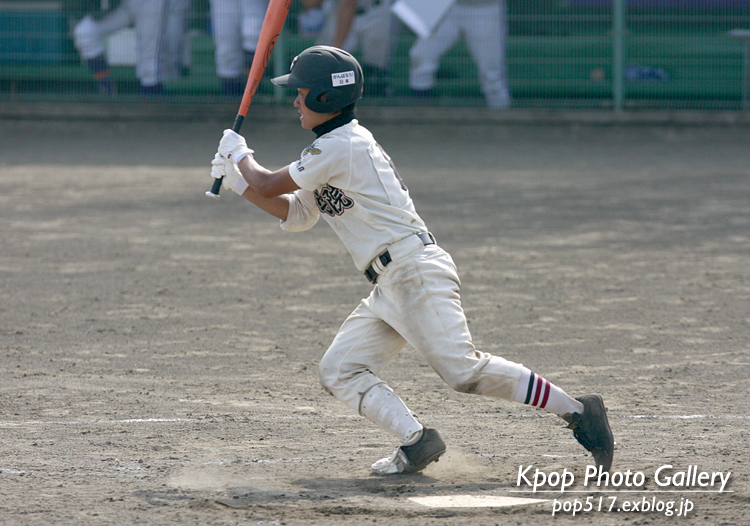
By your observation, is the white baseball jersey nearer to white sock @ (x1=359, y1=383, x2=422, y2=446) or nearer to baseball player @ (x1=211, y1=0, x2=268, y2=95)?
white sock @ (x1=359, y1=383, x2=422, y2=446)

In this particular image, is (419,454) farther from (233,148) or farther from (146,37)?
(146,37)

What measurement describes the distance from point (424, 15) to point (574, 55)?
92.5 inches

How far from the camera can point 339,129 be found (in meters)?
3.88

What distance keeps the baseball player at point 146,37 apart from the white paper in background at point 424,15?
331cm

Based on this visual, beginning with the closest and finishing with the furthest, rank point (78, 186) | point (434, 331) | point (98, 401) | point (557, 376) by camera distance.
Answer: point (434, 331), point (98, 401), point (557, 376), point (78, 186)

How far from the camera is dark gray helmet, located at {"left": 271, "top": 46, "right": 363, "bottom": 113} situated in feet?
12.5

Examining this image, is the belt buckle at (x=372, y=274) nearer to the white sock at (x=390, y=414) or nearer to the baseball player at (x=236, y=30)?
the white sock at (x=390, y=414)

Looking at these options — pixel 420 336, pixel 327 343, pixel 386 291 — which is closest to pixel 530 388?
pixel 420 336

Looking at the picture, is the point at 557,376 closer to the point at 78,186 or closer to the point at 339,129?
the point at 339,129

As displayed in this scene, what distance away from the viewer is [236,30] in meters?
14.1

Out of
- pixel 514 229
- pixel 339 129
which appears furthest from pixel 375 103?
pixel 339 129

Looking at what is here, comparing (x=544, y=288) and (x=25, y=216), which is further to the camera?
(x=25, y=216)

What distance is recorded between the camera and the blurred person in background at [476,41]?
13977 mm

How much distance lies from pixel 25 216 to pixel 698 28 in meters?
9.93
